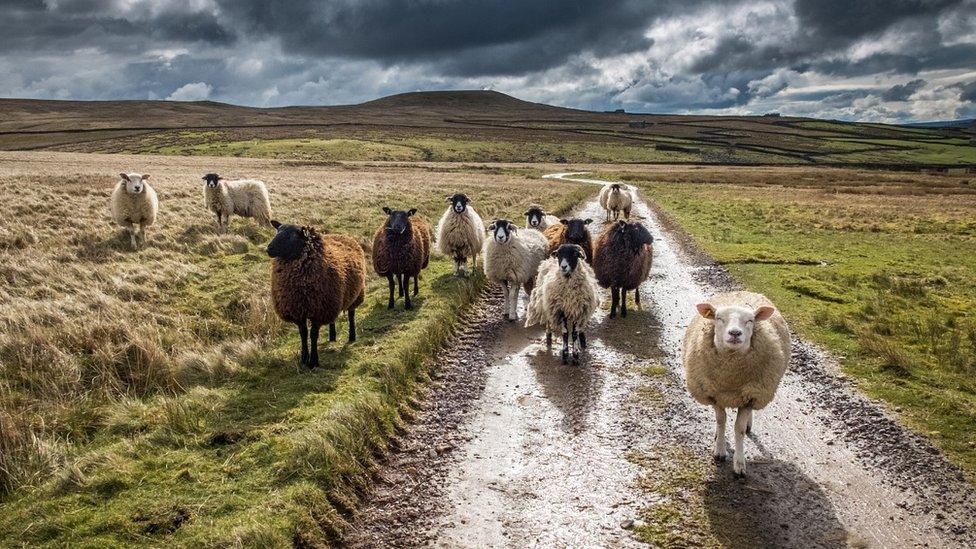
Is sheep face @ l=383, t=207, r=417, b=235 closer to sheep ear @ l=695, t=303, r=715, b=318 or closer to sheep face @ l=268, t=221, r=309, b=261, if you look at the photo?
sheep face @ l=268, t=221, r=309, b=261

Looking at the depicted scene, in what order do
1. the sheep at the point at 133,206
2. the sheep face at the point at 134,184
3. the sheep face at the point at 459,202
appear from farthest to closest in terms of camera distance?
the sheep face at the point at 134,184
the sheep at the point at 133,206
the sheep face at the point at 459,202

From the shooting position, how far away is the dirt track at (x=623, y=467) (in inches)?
211

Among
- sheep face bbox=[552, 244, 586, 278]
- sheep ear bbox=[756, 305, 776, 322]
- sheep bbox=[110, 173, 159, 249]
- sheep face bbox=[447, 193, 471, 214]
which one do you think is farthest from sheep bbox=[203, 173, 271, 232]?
sheep ear bbox=[756, 305, 776, 322]

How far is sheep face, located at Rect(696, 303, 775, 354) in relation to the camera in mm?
6156

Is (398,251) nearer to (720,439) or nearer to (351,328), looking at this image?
(351,328)

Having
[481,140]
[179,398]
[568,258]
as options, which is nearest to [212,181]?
[179,398]

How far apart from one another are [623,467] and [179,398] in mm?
5850

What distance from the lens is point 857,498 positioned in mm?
5781

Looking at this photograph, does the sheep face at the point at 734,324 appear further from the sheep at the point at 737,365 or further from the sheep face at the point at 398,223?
the sheep face at the point at 398,223

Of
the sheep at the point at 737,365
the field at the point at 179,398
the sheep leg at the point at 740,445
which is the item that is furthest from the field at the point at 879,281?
the field at the point at 179,398

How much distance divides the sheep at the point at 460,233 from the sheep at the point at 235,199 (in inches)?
390

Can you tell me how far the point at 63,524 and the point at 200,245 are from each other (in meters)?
13.7

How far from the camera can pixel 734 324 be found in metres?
6.23

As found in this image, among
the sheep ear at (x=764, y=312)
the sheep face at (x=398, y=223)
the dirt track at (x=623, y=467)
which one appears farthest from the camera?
the sheep face at (x=398, y=223)
